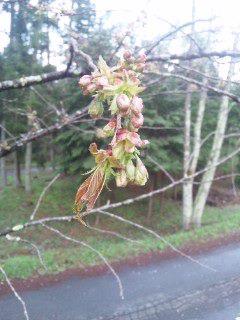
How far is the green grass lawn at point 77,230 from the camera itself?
39.6ft

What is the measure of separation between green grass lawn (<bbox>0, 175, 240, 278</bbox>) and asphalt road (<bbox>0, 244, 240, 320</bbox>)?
3.93ft

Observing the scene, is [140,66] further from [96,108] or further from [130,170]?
[130,170]

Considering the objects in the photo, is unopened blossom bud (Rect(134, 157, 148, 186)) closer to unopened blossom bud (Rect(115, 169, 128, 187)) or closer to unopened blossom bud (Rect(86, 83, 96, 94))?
unopened blossom bud (Rect(115, 169, 128, 187))

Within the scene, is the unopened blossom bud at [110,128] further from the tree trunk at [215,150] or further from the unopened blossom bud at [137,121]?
the tree trunk at [215,150]

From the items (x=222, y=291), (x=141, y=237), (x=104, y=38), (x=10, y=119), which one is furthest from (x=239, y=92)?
(x=10, y=119)

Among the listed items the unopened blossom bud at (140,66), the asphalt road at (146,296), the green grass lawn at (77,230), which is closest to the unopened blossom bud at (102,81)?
the unopened blossom bud at (140,66)

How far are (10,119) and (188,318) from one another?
12525 mm

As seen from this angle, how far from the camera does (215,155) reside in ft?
50.7

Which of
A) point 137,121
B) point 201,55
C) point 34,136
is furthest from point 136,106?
point 34,136

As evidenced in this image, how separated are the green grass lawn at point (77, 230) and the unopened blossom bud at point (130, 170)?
11.0 metres

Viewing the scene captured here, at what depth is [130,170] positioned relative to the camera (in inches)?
32.9

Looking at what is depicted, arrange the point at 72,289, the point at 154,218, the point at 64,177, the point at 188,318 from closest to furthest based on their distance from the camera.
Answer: the point at 188,318
the point at 72,289
the point at 154,218
the point at 64,177

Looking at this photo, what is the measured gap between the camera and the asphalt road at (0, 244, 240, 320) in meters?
8.73

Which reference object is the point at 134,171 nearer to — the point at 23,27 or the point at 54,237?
the point at 54,237
